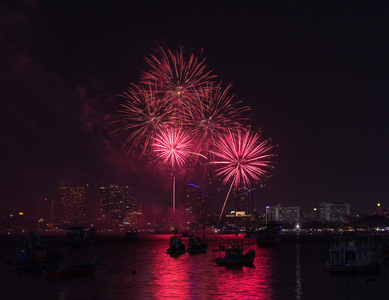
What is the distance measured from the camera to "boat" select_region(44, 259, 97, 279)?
7704 centimetres

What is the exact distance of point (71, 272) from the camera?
79.4 metres

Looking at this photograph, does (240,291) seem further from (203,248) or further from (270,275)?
(203,248)

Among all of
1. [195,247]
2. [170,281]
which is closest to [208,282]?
[170,281]

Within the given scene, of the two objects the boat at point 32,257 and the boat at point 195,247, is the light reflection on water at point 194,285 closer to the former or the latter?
the boat at point 32,257

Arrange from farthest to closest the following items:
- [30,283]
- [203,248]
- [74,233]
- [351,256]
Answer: [74,233] → [203,248] → [351,256] → [30,283]

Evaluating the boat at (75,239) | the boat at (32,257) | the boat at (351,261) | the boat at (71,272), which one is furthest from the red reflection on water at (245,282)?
the boat at (75,239)

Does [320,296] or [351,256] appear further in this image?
[351,256]

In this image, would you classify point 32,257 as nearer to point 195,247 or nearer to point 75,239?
point 195,247

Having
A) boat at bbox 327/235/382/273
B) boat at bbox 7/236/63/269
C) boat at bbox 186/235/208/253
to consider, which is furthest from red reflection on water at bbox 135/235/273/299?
boat at bbox 186/235/208/253

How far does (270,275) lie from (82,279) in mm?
28256

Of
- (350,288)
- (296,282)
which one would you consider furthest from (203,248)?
(350,288)

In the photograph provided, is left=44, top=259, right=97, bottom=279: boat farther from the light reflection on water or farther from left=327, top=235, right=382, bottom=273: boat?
left=327, top=235, right=382, bottom=273: boat

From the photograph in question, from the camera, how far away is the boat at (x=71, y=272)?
253 ft

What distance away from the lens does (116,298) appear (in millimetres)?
60219
